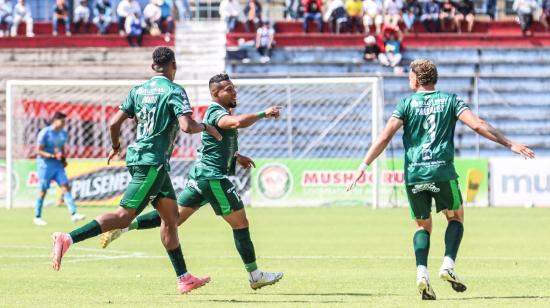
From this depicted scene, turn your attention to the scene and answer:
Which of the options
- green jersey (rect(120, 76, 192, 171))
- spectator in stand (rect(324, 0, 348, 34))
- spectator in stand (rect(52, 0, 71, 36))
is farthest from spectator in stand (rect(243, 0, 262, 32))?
green jersey (rect(120, 76, 192, 171))

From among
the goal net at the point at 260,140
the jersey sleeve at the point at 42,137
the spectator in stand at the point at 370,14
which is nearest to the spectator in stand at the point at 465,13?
the spectator in stand at the point at 370,14

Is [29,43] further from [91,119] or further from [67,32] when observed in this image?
[91,119]

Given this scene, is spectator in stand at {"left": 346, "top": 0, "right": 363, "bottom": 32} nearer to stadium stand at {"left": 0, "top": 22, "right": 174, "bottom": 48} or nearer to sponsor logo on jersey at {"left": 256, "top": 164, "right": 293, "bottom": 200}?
stadium stand at {"left": 0, "top": 22, "right": 174, "bottom": 48}

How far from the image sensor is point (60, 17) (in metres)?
43.8

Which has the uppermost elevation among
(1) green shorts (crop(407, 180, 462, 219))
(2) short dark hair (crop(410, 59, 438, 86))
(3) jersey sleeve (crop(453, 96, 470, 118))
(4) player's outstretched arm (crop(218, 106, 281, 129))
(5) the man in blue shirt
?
(2) short dark hair (crop(410, 59, 438, 86))

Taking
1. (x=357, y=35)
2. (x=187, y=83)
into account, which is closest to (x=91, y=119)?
(x=187, y=83)

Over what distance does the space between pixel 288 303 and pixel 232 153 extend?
2189 mm

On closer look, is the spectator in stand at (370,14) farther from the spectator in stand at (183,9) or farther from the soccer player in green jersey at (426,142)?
the soccer player in green jersey at (426,142)

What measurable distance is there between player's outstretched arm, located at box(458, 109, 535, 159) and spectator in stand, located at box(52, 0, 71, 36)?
33360 millimetres

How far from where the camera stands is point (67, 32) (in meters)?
44.0

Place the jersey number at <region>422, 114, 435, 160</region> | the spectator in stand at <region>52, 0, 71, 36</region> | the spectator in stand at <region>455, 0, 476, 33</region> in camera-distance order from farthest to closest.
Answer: the spectator in stand at <region>52, 0, 71, 36</region> → the spectator in stand at <region>455, 0, 476, 33</region> → the jersey number at <region>422, 114, 435, 160</region>

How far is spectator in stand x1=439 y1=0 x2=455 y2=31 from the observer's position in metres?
42.6

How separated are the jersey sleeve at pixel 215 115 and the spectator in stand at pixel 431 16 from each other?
3094 centimetres

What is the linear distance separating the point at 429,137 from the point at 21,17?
114ft
